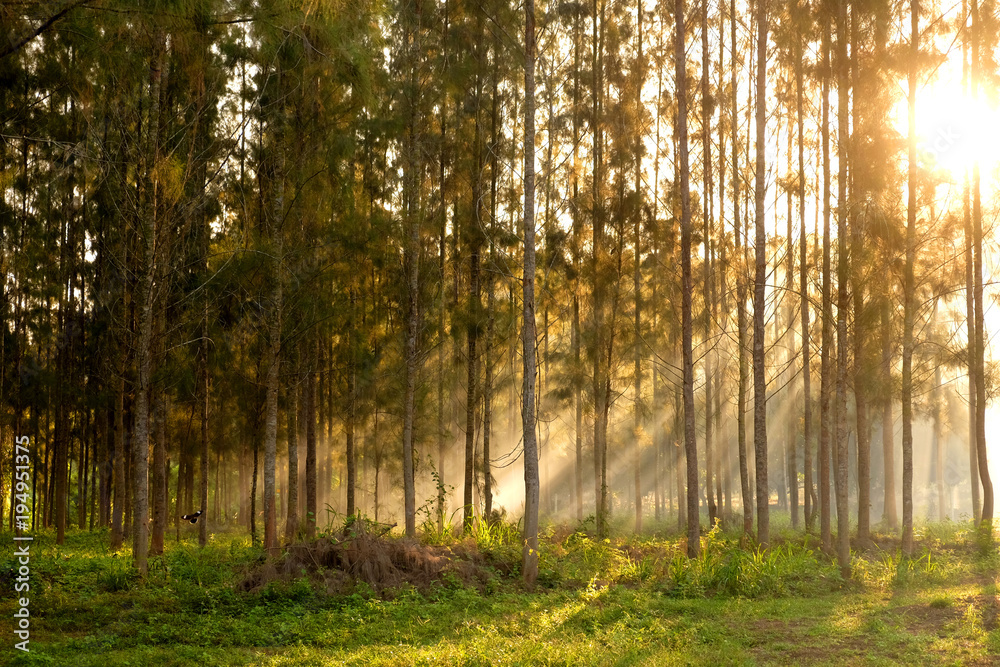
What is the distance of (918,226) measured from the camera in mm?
15695

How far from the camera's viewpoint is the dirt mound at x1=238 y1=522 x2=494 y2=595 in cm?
1061

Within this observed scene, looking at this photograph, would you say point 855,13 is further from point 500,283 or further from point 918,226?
point 500,283

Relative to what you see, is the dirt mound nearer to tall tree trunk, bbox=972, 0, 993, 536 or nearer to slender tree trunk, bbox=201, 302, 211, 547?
slender tree trunk, bbox=201, 302, 211, 547

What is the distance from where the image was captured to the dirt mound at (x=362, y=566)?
34.8 feet

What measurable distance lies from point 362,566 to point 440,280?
7.53 metres

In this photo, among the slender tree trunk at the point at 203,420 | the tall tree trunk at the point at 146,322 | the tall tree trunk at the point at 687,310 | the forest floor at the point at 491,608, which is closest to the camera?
the forest floor at the point at 491,608

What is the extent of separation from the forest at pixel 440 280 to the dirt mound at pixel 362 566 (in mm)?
61

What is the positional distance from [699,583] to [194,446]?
1692 cm

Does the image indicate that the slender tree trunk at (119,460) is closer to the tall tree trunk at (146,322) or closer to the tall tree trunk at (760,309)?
the tall tree trunk at (146,322)

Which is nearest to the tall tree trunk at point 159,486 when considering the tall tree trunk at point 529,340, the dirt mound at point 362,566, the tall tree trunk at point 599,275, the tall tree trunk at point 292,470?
the tall tree trunk at point 292,470

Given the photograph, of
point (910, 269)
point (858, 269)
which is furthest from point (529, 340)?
point (910, 269)

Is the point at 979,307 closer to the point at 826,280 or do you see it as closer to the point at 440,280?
the point at 826,280

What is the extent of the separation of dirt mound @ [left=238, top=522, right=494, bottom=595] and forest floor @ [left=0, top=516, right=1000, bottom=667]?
1.1 inches

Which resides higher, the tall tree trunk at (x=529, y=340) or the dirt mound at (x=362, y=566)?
the tall tree trunk at (x=529, y=340)
